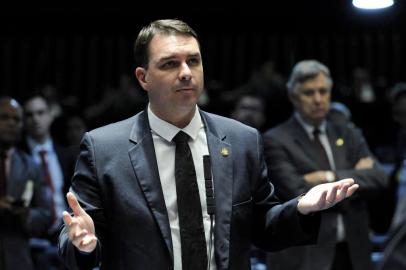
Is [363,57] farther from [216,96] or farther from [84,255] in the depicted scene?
[84,255]

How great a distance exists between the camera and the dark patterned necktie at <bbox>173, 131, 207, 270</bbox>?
2.83 metres

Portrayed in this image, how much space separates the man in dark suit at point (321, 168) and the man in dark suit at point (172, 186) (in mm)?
1361

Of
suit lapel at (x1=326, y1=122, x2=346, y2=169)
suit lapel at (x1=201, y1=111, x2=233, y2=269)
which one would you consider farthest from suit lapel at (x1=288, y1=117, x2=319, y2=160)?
suit lapel at (x1=201, y1=111, x2=233, y2=269)

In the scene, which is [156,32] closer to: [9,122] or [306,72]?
[306,72]

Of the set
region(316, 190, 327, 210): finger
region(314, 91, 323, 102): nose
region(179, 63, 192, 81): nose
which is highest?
region(179, 63, 192, 81): nose

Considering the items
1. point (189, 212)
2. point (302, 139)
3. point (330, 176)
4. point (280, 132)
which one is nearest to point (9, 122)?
point (280, 132)

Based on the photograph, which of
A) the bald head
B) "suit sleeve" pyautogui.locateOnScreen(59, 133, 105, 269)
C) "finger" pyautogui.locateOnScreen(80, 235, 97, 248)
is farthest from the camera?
the bald head

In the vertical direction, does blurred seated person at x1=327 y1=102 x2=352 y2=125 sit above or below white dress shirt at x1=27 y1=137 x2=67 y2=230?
above

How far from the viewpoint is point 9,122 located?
5.31 m

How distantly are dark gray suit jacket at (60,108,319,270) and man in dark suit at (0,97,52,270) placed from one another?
1983mm

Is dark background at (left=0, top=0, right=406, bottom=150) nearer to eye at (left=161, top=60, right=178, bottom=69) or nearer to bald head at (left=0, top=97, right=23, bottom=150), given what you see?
bald head at (left=0, top=97, right=23, bottom=150)

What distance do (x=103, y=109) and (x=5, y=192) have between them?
10.4 feet

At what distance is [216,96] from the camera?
29.6 ft

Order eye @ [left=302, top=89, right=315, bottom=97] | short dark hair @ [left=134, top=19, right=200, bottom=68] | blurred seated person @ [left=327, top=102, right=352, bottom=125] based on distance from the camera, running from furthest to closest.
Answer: blurred seated person @ [left=327, top=102, right=352, bottom=125], eye @ [left=302, top=89, right=315, bottom=97], short dark hair @ [left=134, top=19, right=200, bottom=68]
